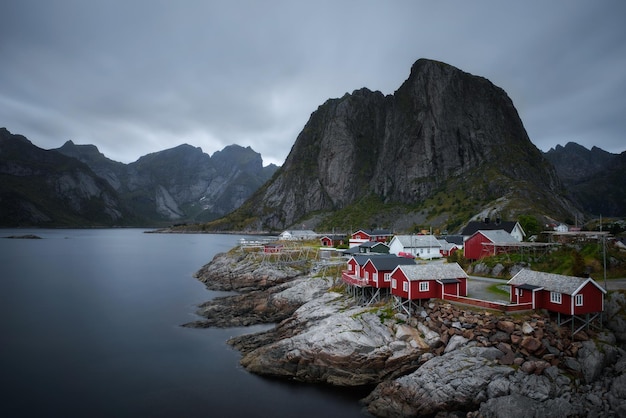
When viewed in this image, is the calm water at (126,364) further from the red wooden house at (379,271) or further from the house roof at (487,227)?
the house roof at (487,227)

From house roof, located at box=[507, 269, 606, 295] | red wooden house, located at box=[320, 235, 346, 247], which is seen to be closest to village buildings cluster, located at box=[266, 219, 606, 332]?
house roof, located at box=[507, 269, 606, 295]

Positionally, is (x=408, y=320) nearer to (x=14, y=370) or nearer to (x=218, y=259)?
(x=14, y=370)

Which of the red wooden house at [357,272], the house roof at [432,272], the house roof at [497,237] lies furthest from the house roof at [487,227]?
the house roof at [432,272]

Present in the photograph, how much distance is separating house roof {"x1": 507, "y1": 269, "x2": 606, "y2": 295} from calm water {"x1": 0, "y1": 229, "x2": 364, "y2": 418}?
686 inches

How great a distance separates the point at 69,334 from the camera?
43156mm

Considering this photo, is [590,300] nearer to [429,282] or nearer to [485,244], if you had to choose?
[429,282]

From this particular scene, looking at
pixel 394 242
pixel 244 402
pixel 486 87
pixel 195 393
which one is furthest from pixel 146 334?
pixel 486 87

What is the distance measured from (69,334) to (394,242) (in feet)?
161

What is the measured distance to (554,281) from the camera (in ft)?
101

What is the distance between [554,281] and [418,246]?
34.8 meters

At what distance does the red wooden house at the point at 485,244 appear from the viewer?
175 ft

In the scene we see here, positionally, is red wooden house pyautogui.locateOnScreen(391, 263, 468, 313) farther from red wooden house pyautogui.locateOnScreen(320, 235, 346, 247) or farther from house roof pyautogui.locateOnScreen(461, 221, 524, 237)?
red wooden house pyautogui.locateOnScreen(320, 235, 346, 247)

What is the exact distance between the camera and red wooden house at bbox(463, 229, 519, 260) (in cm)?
5344

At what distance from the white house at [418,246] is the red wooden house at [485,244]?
9947 mm
